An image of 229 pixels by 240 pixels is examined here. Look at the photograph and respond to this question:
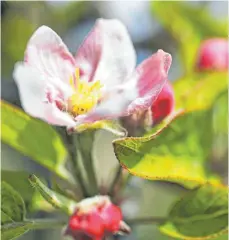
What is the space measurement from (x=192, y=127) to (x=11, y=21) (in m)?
0.81

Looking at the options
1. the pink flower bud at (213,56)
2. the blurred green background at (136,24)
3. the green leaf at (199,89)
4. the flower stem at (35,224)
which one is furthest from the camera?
the blurred green background at (136,24)

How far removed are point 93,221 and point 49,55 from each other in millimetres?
232

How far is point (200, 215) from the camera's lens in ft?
3.31

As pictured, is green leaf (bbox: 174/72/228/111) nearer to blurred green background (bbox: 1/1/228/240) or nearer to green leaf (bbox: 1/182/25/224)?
blurred green background (bbox: 1/1/228/240)

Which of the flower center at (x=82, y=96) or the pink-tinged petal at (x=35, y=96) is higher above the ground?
the pink-tinged petal at (x=35, y=96)

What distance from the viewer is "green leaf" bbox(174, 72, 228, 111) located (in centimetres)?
126

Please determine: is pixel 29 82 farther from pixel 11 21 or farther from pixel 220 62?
pixel 11 21

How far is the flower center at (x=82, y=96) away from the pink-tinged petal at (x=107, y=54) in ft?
0.05

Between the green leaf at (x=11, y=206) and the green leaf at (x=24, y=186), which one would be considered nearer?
the green leaf at (x=11, y=206)

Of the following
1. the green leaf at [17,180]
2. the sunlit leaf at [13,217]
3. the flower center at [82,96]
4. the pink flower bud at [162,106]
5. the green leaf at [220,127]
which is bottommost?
the green leaf at [220,127]

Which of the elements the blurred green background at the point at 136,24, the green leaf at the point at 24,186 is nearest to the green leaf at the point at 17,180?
the green leaf at the point at 24,186

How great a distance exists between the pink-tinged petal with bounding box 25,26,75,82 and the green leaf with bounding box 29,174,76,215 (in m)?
0.16

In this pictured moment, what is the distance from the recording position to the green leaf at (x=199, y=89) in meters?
1.26

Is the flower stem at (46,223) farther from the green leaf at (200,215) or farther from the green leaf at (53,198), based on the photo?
the green leaf at (200,215)
